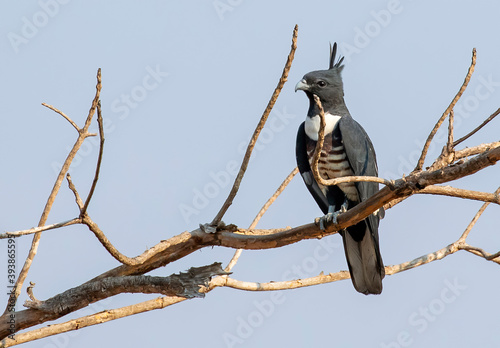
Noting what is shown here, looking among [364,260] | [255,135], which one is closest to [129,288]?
[255,135]

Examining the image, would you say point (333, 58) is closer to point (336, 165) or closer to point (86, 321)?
point (336, 165)

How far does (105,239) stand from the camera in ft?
14.3

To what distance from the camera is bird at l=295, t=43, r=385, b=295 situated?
20.0ft

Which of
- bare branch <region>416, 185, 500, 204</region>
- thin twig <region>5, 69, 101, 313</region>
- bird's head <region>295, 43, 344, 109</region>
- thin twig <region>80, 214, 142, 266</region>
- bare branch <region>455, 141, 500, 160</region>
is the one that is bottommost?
bare branch <region>416, 185, 500, 204</region>

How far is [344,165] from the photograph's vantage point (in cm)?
629

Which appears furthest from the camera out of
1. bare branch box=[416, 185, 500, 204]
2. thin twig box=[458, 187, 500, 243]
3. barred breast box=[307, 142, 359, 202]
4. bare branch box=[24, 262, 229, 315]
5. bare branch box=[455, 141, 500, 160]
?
barred breast box=[307, 142, 359, 202]

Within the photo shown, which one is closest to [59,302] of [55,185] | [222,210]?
[55,185]

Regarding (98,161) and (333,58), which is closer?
(98,161)

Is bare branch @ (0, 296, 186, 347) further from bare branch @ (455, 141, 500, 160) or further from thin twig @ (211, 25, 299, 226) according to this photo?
bare branch @ (455, 141, 500, 160)

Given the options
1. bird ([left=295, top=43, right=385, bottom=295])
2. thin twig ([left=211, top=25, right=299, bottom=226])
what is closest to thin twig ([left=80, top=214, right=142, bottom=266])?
thin twig ([left=211, top=25, right=299, bottom=226])

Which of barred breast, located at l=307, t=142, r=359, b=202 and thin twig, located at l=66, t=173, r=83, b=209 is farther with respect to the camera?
barred breast, located at l=307, t=142, r=359, b=202

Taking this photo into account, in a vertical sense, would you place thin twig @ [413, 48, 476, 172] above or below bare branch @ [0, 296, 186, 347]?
above

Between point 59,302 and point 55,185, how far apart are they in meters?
0.91

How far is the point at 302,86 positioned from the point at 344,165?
1021 mm
